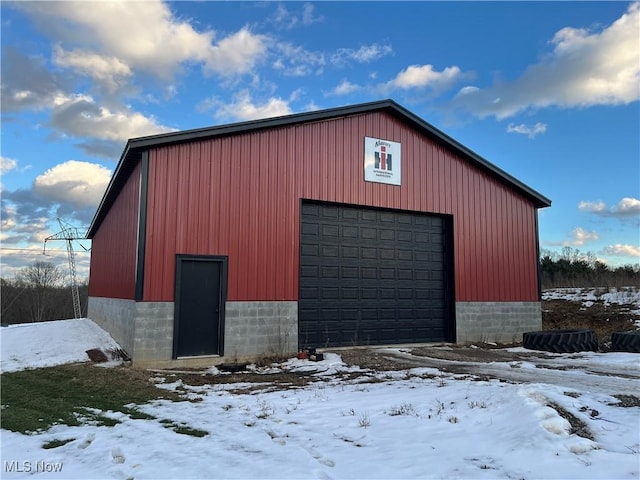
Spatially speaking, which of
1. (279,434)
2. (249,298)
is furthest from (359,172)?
(279,434)

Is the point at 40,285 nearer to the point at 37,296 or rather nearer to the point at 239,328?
the point at 37,296

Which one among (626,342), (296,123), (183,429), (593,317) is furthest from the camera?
(593,317)

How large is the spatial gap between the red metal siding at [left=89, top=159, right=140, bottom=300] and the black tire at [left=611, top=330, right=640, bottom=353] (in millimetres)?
12914

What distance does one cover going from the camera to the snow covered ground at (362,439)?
405cm

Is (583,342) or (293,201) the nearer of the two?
(583,342)

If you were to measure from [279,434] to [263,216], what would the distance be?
25.6 ft

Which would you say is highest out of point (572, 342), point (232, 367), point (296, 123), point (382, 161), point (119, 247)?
point (296, 123)

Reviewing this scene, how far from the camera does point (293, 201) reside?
1291 cm

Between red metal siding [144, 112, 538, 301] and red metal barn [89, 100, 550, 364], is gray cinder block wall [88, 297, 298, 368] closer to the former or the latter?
red metal barn [89, 100, 550, 364]

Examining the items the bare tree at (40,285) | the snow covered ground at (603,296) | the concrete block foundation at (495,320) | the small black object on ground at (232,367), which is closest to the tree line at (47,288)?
the bare tree at (40,285)

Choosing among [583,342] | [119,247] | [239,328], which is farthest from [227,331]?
[583,342]

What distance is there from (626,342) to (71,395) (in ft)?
43.5

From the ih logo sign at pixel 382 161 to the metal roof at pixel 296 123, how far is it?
1.04 metres

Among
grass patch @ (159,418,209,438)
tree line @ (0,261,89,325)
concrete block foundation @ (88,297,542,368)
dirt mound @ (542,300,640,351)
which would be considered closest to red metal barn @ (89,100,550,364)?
concrete block foundation @ (88,297,542,368)
